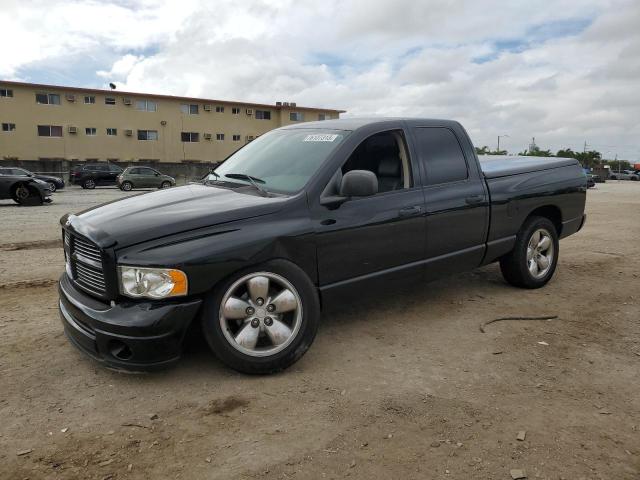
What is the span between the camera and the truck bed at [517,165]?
5.05 meters

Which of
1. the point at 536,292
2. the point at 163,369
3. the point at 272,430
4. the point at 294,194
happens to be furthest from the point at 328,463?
the point at 536,292

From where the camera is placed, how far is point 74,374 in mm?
3350

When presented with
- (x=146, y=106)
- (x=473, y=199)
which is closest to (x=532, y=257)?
(x=473, y=199)

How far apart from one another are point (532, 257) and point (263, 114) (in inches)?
1769

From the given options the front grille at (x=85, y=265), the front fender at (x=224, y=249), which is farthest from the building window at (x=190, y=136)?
the front fender at (x=224, y=249)

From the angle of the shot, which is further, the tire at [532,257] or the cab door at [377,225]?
the tire at [532,257]

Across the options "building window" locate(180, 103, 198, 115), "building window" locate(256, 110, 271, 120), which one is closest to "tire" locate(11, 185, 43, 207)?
"building window" locate(180, 103, 198, 115)

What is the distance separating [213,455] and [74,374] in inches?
55.4

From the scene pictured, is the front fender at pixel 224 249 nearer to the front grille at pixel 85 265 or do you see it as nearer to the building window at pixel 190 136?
the front grille at pixel 85 265

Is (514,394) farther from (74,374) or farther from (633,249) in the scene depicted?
(633,249)

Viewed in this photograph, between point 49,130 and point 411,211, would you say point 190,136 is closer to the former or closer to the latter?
point 49,130

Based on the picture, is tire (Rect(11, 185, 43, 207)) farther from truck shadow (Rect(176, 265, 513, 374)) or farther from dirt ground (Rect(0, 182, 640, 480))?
truck shadow (Rect(176, 265, 513, 374))

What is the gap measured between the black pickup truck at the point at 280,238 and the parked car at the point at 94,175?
27.1 meters

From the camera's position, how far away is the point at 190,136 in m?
44.5
